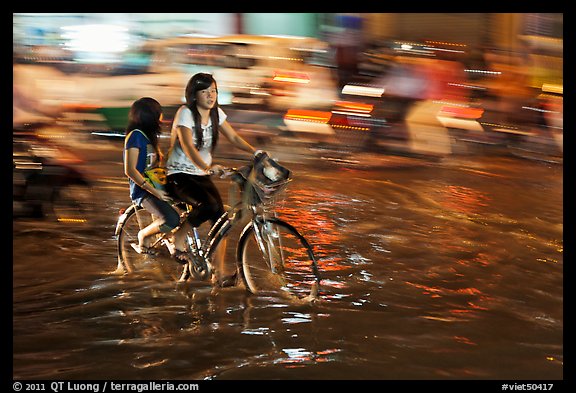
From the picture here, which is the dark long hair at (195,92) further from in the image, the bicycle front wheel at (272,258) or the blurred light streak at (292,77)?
the blurred light streak at (292,77)

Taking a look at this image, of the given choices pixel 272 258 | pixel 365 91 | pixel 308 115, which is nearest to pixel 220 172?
pixel 272 258

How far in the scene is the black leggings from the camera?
652cm

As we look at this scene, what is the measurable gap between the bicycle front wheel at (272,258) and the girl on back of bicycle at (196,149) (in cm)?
28

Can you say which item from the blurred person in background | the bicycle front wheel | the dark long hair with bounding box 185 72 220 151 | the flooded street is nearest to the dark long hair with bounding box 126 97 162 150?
the dark long hair with bounding box 185 72 220 151

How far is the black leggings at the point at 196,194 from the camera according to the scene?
21.4ft

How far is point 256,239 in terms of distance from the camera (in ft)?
20.8

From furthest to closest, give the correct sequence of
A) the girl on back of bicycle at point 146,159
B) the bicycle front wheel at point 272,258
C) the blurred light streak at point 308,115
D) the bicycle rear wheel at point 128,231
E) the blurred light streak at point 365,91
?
the blurred light streak at point 308,115
the blurred light streak at point 365,91
the bicycle rear wheel at point 128,231
the girl on back of bicycle at point 146,159
the bicycle front wheel at point 272,258

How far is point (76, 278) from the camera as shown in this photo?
7.11 meters

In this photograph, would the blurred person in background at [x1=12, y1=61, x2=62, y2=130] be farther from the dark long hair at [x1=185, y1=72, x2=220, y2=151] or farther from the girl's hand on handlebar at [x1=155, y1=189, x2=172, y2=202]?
the dark long hair at [x1=185, y1=72, x2=220, y2=151]

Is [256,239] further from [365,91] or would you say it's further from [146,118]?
[365,91]

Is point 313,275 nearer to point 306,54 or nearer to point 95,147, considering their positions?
point 95,147

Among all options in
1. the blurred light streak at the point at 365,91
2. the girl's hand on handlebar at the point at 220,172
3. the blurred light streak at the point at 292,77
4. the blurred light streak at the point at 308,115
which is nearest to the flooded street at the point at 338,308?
the girl's hand on handlebar at the point at 220,172

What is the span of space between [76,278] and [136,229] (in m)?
0.66

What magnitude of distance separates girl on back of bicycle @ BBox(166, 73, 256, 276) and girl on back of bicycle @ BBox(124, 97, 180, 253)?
0.42 feet
